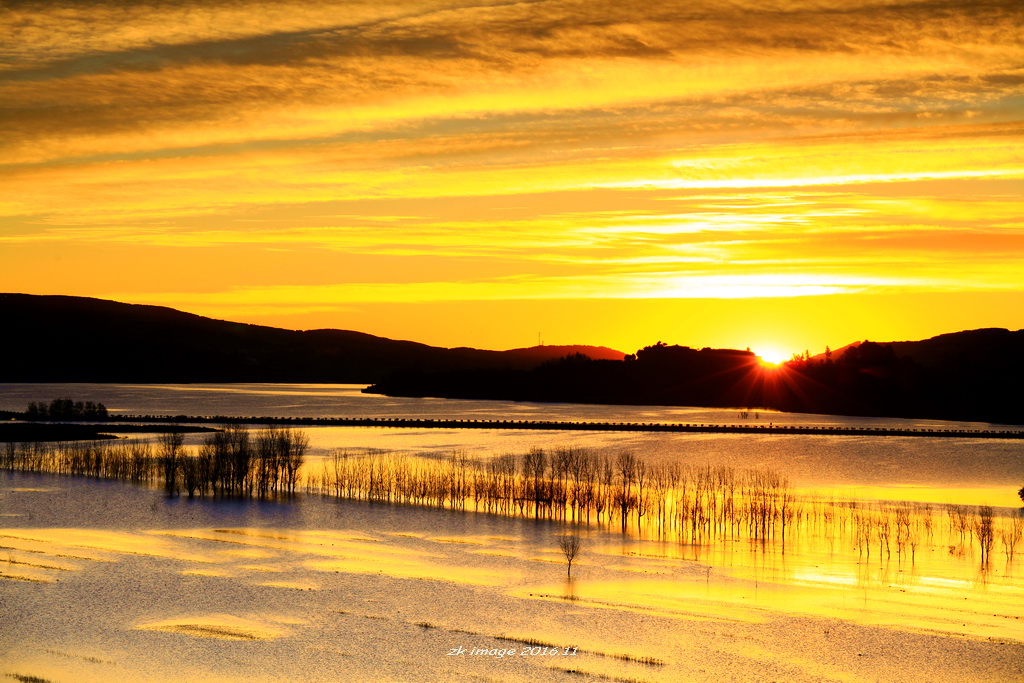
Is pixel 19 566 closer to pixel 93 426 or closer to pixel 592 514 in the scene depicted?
pixel 592 514

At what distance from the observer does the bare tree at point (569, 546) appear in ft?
126

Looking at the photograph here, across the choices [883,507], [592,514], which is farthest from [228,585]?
[883,507]

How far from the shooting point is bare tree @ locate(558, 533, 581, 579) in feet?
126

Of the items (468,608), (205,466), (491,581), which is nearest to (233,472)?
(205,466)

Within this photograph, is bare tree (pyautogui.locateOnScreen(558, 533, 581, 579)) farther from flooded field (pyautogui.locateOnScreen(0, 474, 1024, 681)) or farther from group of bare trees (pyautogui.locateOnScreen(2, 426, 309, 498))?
group of bare trees (pyautogui.locateOnScreen(2, 426, 309, 498))

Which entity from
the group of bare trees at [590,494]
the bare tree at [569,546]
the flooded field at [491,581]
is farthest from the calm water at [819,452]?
the bare tree at [569,546]

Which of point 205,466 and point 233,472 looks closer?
point 205,466

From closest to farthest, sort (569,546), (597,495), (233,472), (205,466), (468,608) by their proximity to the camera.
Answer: (468,608)
(569,546)
(597,495)
(205,466)
(233,472)

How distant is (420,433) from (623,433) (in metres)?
28.8

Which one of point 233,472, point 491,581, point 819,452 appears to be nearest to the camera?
point 491,581

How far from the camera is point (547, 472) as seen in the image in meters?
72.8

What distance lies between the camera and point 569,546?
41.8 m

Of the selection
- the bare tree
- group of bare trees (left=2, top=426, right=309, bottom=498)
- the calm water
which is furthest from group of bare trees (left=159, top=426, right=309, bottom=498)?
the calm water

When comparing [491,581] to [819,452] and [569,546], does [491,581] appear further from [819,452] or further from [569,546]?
[819,452]
